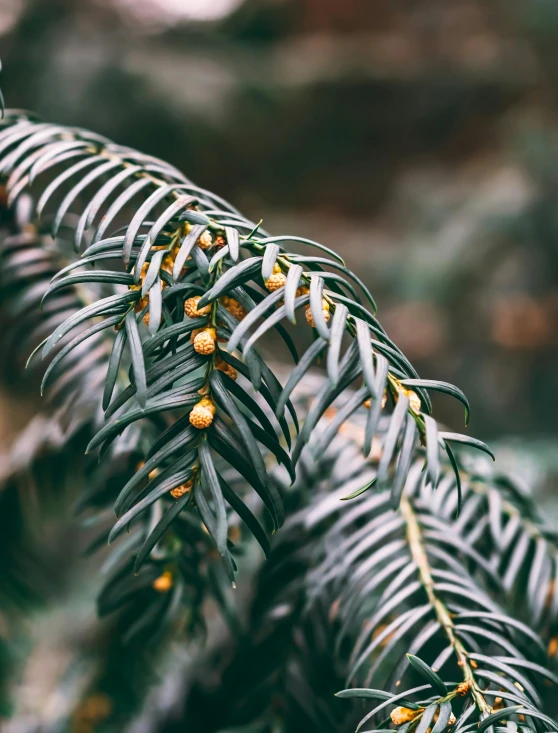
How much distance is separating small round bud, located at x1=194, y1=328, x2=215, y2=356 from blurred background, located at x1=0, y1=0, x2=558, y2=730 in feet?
6.92

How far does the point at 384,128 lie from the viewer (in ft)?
9.06

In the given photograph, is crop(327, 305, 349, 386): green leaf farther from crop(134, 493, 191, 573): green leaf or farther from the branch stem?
the branch stem

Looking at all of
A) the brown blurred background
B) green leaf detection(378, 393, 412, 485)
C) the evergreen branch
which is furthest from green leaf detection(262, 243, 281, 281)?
the brown blurred background

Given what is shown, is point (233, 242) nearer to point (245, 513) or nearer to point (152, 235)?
point (152, 235)

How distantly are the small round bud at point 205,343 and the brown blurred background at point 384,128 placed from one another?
2.11 m

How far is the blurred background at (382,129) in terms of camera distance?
2439 mm

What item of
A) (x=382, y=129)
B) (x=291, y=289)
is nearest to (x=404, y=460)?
(x=291, y=289)

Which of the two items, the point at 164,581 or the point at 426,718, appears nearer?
the point at 426,718

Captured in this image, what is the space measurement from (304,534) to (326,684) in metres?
0.16

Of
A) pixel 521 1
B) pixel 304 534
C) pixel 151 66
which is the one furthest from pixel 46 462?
pixel 521 1

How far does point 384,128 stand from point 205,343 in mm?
2685

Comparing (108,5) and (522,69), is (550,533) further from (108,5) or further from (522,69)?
(108,5)

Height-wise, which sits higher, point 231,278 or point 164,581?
point 231,278

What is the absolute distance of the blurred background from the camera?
244cm
